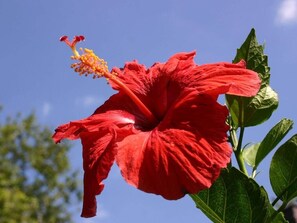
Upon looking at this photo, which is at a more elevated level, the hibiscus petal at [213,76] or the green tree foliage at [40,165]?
the green tree foliage at [40,165]

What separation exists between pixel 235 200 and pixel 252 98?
237 millimetres

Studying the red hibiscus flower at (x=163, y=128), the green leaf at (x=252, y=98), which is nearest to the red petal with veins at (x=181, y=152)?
the red hibiscus flower at (x=163, y=128)

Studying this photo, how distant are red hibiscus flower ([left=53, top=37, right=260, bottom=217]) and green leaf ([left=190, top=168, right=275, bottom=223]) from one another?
0.26 ft

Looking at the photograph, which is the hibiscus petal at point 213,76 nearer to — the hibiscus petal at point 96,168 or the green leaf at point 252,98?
the green leaf at point 252,98

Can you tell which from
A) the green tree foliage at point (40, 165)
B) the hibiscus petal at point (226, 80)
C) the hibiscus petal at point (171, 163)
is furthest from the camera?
the green tree foliage at point (40, 165)

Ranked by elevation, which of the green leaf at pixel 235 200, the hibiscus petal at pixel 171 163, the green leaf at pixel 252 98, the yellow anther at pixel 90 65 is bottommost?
the green leaf at pixel 235 200

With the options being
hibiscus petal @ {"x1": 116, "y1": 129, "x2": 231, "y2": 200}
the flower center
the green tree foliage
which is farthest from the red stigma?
the green tree foliage

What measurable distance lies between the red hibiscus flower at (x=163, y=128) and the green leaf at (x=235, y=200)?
3.1 inches

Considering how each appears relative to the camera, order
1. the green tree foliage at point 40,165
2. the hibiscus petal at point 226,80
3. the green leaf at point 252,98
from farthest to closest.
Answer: the green tree foliage at point 40,165
the green leaf at point 252,98
the hibiscus petal at point 226,80

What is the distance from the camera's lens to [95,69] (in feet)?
3.47

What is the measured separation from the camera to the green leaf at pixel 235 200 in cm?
83

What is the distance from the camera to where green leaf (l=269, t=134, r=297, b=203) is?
0.95 meters

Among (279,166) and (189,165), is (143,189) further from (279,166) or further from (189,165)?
(279,166)

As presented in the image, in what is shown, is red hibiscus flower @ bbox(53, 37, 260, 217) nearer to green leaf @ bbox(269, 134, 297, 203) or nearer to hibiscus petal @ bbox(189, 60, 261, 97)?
hibiscus petal @ bbox(189, 60, 261, 97)
